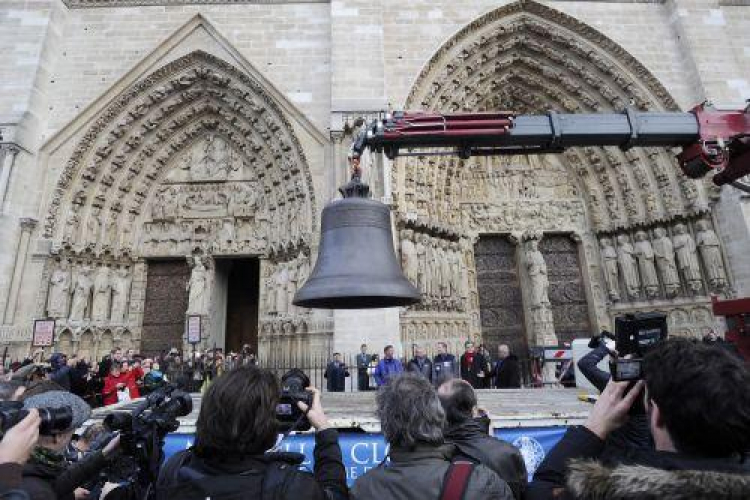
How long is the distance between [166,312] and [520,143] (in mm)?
9575

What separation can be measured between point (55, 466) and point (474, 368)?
702cm

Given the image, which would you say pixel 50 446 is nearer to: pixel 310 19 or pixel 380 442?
pixel 380 442

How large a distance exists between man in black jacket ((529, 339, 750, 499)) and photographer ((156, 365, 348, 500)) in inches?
24.2

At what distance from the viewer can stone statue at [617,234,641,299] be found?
388 inches

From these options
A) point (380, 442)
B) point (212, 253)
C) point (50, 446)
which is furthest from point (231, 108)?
point (50, 446)

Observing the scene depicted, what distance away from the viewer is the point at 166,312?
10.4 m

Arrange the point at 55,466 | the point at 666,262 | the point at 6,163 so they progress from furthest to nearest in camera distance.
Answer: the point at 666,262
the point at 6,163
the point at 55,466

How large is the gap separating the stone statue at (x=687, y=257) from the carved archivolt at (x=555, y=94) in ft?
1.53

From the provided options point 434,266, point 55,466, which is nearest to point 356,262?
point 55,466

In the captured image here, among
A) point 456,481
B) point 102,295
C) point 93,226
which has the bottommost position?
point 456,481

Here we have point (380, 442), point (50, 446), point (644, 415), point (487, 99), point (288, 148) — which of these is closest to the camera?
point (644, 415)

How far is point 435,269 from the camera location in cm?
926

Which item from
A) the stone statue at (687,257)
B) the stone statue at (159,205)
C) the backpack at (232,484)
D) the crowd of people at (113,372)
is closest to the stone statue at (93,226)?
the stone statue at (159,205)

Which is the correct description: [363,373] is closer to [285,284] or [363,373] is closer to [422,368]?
[422,368]
